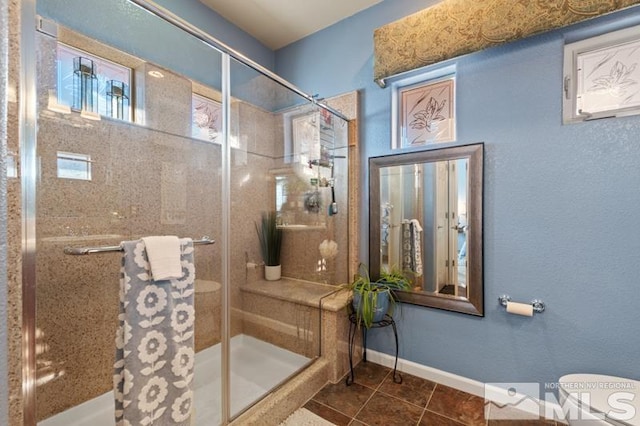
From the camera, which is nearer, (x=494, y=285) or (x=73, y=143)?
(x=73, y=143)

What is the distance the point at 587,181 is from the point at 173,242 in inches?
82.8

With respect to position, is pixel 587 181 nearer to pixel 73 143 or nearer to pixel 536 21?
pixel 536 21

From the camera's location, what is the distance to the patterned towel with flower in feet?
3.42

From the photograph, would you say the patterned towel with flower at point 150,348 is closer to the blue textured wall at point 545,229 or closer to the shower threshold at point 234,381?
the shower threshold at point 234,381

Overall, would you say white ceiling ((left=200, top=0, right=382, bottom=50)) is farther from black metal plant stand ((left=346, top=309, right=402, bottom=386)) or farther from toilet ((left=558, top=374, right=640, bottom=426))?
toilet ((left=558, top=374, right=640, bottom=426))

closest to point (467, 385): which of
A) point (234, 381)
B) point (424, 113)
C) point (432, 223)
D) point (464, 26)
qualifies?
point (432, 223)

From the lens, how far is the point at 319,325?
2.00 metres

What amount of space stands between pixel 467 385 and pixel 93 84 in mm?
2827

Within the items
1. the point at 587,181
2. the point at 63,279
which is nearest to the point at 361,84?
the point at 587,181

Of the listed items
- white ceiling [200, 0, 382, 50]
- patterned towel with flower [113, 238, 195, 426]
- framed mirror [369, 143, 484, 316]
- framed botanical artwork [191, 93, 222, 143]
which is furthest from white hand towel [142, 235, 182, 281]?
white ceiling [200, 0, 382, 50]

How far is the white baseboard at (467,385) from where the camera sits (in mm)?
1580

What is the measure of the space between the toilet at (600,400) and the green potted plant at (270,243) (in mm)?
1752

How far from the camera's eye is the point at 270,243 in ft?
6.90

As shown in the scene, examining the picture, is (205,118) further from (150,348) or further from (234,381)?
(234,381)
